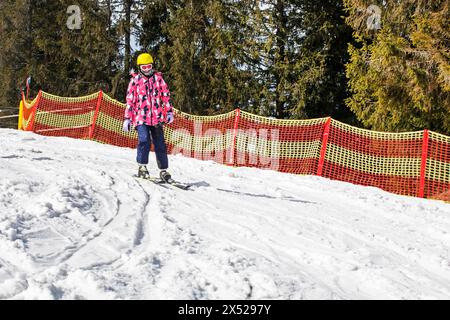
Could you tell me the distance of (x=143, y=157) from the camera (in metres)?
8.20

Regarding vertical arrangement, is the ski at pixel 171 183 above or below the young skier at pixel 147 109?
below

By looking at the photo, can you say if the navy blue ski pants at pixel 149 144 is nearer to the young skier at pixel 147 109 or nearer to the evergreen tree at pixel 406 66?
the young skier at pixel 147 109

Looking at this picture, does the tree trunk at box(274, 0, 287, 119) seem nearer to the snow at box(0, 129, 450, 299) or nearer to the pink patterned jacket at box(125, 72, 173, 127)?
the snow at box(0, 129, 450, 299)

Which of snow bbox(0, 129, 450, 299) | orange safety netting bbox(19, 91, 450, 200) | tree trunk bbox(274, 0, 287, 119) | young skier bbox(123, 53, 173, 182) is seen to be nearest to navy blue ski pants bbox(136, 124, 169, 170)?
young skier bbox(123, 53, 173, 182)

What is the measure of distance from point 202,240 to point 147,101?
12.1ft

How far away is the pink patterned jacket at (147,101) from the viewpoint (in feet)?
26.6

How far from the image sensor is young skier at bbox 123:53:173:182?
26.6ft

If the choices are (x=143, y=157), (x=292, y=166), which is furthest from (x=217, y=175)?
(x=292, y=166)

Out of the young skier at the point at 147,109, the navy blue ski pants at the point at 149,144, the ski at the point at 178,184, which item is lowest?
the ski at the point at 178,184

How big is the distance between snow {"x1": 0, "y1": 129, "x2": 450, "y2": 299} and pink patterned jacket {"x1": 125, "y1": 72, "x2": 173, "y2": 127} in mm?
963

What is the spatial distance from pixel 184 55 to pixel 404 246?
61.4ft

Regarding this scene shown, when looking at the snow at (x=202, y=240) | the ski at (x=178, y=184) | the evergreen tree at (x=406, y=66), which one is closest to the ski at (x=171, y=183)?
the ski at (x=178, y=184)

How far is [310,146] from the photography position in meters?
12.1

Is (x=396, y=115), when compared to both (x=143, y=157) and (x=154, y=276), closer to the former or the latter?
(x=143, y=157)
